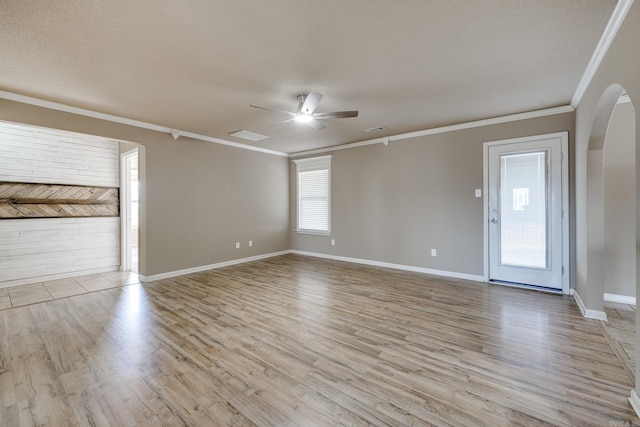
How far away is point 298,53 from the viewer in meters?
2.36

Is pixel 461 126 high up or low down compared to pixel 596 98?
up

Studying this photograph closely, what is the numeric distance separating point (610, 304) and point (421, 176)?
117 inches

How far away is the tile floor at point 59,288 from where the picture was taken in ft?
11.9

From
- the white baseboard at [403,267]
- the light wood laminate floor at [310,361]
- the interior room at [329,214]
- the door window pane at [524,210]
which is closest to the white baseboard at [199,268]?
the interior room at [329,214]

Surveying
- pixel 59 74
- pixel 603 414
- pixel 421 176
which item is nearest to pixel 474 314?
pixel 603 414

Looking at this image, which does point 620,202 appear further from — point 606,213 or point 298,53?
point 298,53

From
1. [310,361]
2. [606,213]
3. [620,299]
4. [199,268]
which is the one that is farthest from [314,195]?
[620,299]

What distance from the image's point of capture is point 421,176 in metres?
4.89

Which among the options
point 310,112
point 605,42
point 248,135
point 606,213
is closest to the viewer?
point 605,42

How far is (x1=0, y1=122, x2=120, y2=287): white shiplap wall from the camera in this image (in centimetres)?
419

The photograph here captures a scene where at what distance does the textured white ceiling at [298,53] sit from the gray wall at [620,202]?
664 millimetres

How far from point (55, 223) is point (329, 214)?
5.05 metres

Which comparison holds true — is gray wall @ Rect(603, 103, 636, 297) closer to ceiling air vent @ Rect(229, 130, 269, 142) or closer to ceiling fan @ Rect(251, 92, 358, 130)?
ceiling fan @ Rect(251, 92, 358, 130)

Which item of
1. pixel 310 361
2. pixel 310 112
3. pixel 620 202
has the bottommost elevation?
pixel 310 361
